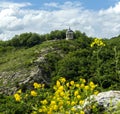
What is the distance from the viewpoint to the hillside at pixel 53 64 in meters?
46.5

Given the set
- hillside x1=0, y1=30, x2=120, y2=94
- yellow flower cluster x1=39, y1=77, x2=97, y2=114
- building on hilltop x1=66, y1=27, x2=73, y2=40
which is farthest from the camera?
building on hilltop x1=66, y1=27, x2=73, y2=40

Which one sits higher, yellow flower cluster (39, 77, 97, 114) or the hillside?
yellow flower cluster (39, 77, 97, 114)

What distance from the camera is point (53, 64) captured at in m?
53.7

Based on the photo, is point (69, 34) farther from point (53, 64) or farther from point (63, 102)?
point (63, 102)

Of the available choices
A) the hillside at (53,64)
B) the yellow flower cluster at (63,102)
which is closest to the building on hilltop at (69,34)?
the hillside at (53,64)

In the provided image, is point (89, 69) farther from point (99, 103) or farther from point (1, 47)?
point (99, 103)

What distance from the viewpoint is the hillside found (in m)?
46.5

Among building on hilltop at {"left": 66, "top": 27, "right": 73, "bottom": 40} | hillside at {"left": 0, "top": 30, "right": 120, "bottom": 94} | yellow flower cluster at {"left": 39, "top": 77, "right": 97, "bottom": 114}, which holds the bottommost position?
hillside at {"left": 0, "top": 30, "right": 120, "bottom": 94}

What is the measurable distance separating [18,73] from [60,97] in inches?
1543

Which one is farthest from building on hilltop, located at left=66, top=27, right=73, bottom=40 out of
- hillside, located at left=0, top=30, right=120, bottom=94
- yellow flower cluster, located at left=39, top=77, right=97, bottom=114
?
yellow flower cluster, located at left=39, top=77, right=97, bottom=114

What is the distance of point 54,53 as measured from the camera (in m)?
56.1

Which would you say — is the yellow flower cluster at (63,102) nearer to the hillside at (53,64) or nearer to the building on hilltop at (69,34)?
the hillside at (53,64)

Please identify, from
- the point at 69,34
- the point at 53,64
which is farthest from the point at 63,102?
the point at 69,34

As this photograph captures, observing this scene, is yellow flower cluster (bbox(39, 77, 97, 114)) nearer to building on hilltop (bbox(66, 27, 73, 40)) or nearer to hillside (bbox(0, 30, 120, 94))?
hillside (bbox(0, 30, 120, 94))
